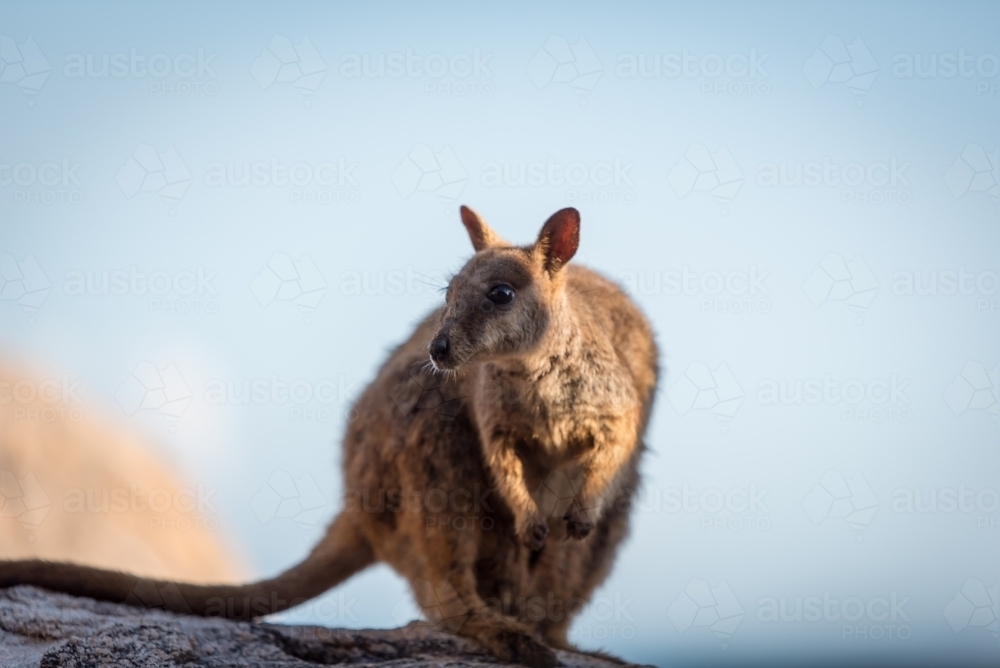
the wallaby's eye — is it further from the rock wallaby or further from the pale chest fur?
the pale chest fur

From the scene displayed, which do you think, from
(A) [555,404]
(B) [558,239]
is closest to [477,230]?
(B) [558,239]

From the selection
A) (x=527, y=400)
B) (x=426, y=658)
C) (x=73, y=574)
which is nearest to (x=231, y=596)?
(x=73, y=574)

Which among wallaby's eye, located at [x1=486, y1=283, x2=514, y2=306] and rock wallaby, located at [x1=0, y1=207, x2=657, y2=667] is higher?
wallaby's eye, located at [x1=486, y1=283, x2=514, y2=306]

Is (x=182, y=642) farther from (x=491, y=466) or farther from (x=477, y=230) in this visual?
(x=477, y=230)

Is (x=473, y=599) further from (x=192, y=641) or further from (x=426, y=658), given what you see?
Result: (x=192, y=641)

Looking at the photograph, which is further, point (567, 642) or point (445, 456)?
point (567, 642)

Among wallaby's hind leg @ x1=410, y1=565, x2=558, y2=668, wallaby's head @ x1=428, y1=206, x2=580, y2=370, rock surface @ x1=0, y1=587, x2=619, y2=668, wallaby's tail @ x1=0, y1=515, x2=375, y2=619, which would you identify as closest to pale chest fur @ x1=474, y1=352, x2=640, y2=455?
wallaby's head @ x1=428, y1=206, x2=580, y2=370
